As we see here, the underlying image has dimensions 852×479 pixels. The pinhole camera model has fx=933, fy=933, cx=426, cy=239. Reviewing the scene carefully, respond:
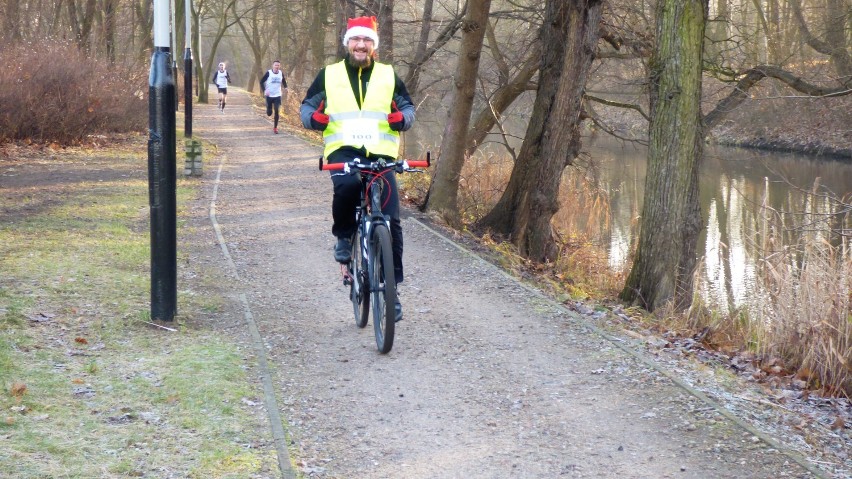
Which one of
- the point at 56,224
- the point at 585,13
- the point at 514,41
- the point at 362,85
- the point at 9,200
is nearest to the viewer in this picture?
the point at 362,85

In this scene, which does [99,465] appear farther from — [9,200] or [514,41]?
[514,41]

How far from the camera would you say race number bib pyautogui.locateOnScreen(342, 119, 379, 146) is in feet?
20.4

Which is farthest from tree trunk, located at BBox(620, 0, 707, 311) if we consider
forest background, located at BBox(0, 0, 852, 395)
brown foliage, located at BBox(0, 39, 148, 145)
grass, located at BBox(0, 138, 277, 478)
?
brown foliage, located at BBox(0, 39, 148, 145)

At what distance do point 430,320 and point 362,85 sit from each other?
213cm

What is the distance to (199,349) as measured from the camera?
20.4ft

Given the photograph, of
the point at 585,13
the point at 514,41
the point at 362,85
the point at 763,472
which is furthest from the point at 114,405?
the point at 514,41

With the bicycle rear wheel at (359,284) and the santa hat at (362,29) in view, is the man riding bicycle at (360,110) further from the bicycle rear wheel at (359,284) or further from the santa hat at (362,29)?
the bicycle rear wheel at (359,284)

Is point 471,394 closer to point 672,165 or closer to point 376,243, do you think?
point 376,243

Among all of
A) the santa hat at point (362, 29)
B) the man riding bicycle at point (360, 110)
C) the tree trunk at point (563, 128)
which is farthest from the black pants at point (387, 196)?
the tree trunk at point (563, 128)

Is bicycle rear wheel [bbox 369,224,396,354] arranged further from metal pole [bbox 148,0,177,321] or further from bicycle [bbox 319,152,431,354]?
metal pole [bbox 148,0,177,321]

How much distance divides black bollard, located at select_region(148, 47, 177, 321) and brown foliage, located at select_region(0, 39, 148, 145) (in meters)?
12.3

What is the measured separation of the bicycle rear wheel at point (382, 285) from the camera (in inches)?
230

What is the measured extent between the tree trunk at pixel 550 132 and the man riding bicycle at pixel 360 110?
6063mm

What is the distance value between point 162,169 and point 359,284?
159 centimetres
